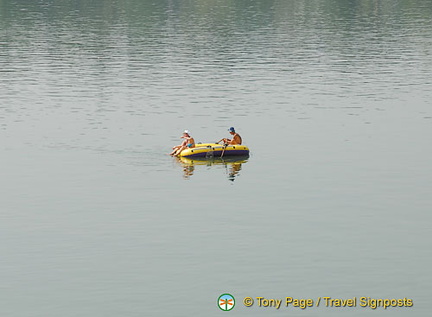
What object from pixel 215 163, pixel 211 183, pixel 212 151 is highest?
pixel 212 151

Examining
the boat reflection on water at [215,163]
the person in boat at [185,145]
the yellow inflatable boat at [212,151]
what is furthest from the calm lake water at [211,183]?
the person in boat at [185,145]

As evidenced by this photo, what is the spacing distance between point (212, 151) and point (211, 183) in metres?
6.83

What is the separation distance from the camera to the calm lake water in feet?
182

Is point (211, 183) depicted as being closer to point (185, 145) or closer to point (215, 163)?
point (215, 163)

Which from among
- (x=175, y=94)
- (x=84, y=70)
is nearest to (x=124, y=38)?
(x=84, y=70)

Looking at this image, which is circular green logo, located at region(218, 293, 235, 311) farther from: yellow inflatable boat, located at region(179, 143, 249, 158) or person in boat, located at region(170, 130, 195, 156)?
person in boat, located at region(170, 130, 195, 156)

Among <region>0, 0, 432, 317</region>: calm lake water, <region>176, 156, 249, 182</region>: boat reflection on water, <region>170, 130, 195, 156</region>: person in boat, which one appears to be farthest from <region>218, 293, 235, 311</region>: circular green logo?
<region>170, 130, 195, 156</region>: person in boat

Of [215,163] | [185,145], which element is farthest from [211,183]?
[185,145]

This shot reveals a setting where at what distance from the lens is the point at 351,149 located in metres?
89.3

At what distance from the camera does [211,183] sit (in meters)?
77.9

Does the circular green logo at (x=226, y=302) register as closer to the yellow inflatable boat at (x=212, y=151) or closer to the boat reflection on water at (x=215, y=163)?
the boat reflection on water at (x=215, y=163)

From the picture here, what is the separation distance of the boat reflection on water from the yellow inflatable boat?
38 centimetres

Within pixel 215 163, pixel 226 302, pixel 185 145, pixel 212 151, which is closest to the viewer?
pixel 226 302

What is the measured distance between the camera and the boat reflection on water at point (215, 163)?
268ft
